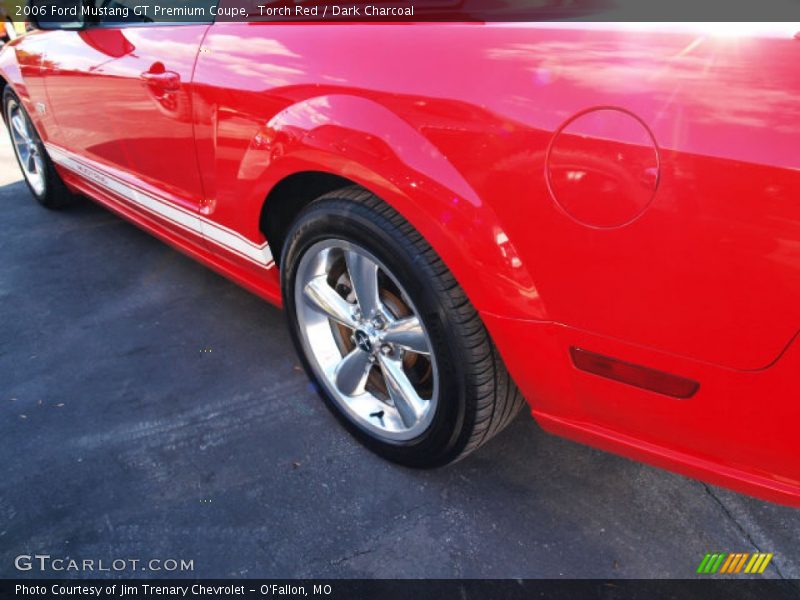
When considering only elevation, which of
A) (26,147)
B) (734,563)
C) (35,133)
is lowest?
(734,563)

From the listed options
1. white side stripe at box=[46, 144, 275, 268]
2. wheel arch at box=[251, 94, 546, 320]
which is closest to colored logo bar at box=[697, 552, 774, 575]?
wheel arch at box=[251, 94, 546, 320]

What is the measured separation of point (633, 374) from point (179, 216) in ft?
6.18

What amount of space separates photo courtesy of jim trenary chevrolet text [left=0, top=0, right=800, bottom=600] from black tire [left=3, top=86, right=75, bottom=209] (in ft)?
4.12

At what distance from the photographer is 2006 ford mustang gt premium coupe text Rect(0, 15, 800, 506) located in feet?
Answer: 3.40

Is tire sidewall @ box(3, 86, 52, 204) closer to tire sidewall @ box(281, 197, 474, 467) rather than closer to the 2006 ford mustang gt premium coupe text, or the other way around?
the 2006 ford mustang gt premium coupe text

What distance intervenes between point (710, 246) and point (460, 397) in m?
0.75

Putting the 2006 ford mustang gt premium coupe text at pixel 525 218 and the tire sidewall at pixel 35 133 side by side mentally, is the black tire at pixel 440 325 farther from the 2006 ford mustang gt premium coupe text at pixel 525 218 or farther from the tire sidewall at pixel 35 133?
the tire sidewall at pixel 35 133

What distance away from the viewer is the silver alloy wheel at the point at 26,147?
12.7 feet

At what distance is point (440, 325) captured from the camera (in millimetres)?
1542

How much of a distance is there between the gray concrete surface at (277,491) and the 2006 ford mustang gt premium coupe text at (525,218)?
208mm

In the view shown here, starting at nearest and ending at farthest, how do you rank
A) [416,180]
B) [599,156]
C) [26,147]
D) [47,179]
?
1. [599,156]
2. [416,180]
3. [47,179]
4. [26,147]

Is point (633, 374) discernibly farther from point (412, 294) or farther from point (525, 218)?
point (412, 294)

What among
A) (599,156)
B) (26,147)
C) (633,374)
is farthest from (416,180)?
(26,147)

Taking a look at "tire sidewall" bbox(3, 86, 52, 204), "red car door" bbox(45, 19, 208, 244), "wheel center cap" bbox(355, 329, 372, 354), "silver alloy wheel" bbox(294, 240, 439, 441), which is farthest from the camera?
"tire sidewall" bbox(3, 86, 52, 204)
